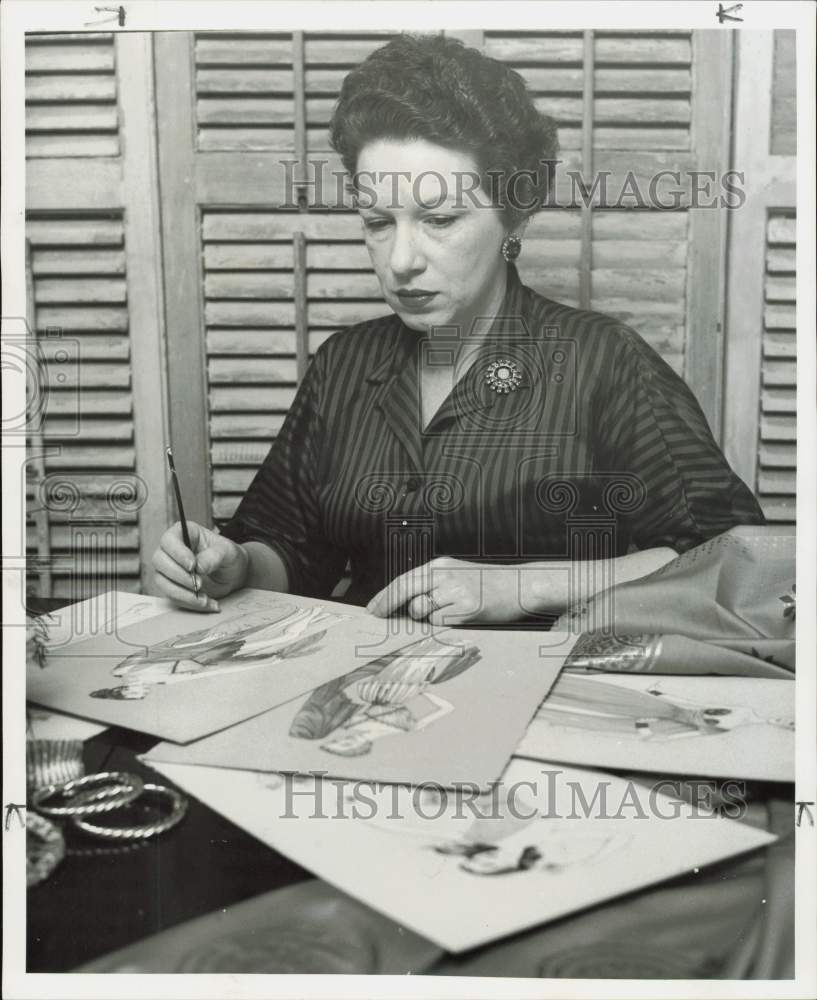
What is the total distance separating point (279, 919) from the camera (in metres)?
0.75

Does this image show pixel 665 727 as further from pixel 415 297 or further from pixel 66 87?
pixel 66 87

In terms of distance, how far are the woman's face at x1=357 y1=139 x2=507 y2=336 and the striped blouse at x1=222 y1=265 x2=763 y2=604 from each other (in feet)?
0.08

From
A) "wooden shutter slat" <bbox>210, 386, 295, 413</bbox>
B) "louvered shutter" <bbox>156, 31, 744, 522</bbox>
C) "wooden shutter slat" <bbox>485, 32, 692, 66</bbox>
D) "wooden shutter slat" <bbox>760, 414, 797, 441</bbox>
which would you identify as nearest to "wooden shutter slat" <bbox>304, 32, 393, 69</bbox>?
"louvered shutter" <bbox>156, 31, 744, 522</bbox>

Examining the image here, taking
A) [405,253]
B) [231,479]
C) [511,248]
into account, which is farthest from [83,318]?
[511,248]

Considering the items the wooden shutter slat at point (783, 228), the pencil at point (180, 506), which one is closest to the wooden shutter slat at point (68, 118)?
the pencil at point (180, 506)

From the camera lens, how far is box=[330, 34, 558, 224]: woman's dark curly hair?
90 centimetres

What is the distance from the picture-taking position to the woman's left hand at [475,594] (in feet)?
2.97

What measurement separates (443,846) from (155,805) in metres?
0.23

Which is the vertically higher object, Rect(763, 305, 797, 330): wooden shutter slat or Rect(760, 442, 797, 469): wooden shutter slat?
Rect(763, 305, 797, 330): wooden shutter slat

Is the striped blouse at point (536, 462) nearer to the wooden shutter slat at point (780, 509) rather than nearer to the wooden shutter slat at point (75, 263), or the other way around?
the wooden shutter slat at point (780, 509)

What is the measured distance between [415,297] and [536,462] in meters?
0.21

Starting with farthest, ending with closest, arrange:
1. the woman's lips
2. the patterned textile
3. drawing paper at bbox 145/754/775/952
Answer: the woman's lips, the patterned textile, drawing paper at bbox 145/754/775/952

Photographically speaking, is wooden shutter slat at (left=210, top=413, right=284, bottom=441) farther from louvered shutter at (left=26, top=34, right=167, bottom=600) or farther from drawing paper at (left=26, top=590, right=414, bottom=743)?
drawing paper at (left=26, top=590, right=414, bottom=743)

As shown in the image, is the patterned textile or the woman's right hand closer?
the patterned textile
